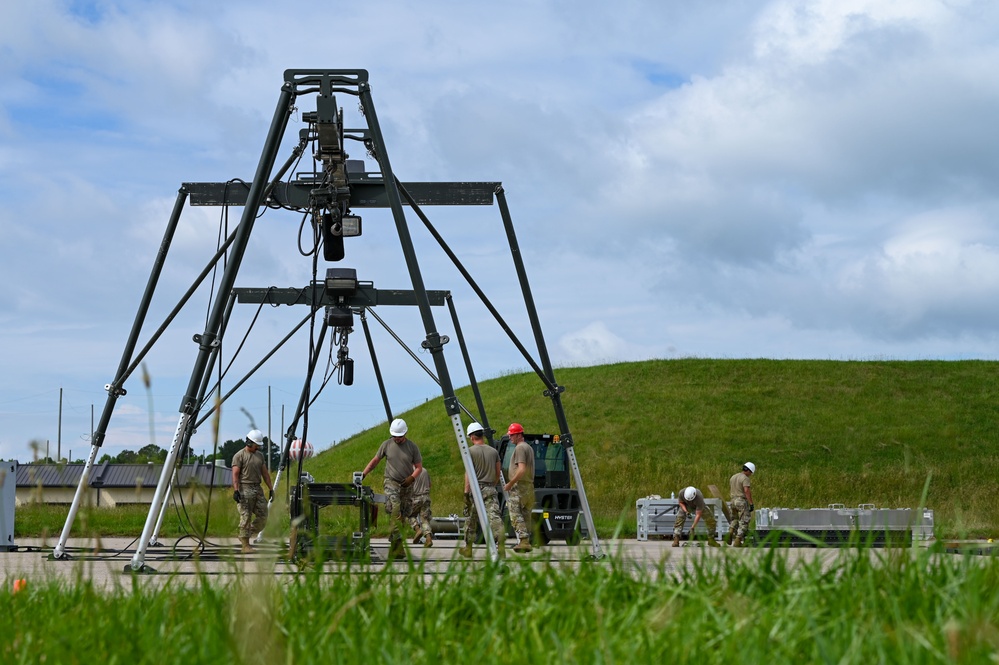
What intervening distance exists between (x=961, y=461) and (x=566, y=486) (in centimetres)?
3409

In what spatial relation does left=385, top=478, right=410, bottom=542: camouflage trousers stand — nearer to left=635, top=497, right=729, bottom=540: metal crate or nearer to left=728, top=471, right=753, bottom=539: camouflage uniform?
left=728, top=471, right=753, bottom=539: camouflage uniform

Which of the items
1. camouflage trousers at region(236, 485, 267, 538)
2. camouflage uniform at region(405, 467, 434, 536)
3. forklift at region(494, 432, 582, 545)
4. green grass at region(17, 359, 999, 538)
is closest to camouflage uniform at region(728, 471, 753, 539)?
forklift at region(494, 432, 582, 545)

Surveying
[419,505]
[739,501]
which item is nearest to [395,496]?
[419,505]

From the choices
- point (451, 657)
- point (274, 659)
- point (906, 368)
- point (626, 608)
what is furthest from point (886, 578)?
point (906, 368)

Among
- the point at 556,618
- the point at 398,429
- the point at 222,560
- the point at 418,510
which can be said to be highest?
the point at 398,429

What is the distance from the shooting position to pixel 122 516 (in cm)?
3162

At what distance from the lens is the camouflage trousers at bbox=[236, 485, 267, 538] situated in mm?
20109

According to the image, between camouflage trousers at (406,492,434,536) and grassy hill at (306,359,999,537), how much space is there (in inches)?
789

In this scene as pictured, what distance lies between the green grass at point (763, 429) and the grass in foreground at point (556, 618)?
32.9 metres

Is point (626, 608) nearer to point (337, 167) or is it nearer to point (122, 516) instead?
point (337, 167)

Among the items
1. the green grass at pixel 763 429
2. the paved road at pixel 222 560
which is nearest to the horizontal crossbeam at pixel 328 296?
the paved road at pixel 222 560

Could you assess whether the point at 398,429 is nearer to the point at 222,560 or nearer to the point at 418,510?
the point at 418,510

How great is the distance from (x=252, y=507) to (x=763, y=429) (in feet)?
143

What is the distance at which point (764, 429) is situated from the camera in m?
60.4
